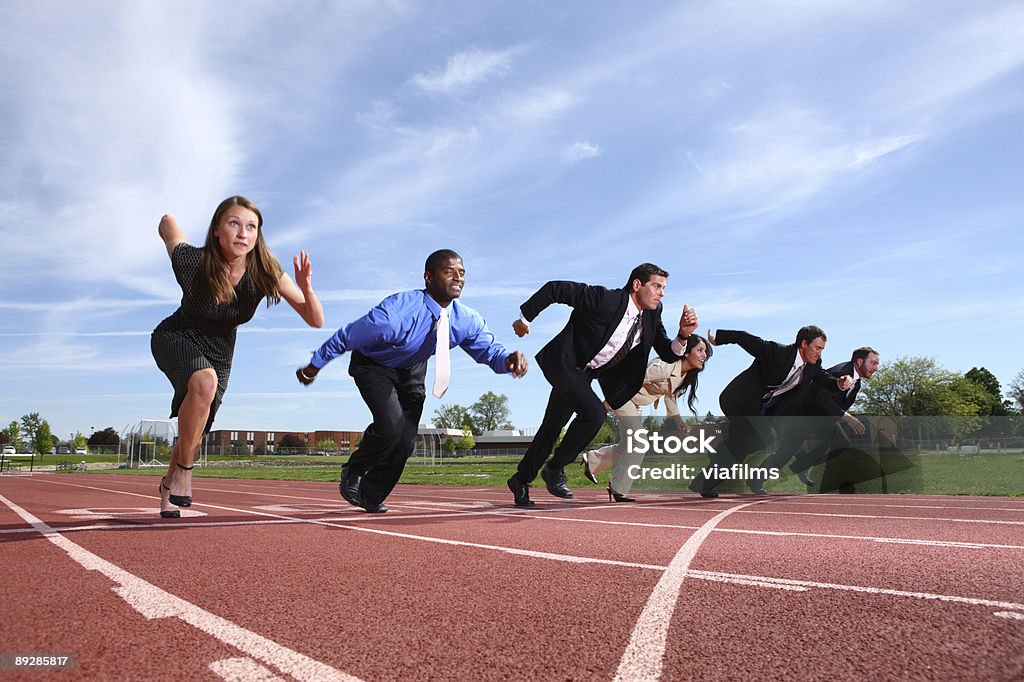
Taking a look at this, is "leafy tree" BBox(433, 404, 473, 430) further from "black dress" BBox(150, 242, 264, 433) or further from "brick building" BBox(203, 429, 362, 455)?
"black dress" BBox(150, 242, 264, 433)

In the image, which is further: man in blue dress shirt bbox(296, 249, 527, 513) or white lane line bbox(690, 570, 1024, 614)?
man in blue dress shirt bbox(296, 249, 527, 513)

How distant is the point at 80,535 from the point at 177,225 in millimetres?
2244

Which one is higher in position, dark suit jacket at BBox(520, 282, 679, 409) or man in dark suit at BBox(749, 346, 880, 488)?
dark suit jacket at BBox(520, 282, 679, 409)

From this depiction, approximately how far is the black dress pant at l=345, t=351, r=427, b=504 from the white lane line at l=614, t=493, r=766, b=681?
3.41 m

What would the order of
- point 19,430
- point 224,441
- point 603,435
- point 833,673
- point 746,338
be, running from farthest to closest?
1. point 224,441
2. point 19,430
3. point 603,435
4. point 746,338
5. point 833,673

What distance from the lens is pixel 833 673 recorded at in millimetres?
1810

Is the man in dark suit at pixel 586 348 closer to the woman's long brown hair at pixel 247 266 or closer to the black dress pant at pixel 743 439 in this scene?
the woman's long brown hair at pixel 247 266

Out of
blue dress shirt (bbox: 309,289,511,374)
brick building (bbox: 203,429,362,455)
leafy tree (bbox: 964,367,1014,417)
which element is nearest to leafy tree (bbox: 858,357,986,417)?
leafy tree (bbox: 964,367,1014,417)

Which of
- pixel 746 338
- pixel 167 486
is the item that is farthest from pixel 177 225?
pixel 746 338

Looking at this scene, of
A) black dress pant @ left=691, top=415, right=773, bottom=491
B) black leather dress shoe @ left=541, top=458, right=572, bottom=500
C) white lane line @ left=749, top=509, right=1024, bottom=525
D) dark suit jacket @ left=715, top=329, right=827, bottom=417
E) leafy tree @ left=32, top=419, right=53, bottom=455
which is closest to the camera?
white lane line @ left=749, top=509, right=1024, bottom=525

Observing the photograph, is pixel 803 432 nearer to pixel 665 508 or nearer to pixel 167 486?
pixel 665 508

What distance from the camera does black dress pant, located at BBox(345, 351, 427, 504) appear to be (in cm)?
627

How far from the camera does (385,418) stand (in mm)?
6242

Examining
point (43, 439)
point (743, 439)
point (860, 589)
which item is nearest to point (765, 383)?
point (743, 439)
